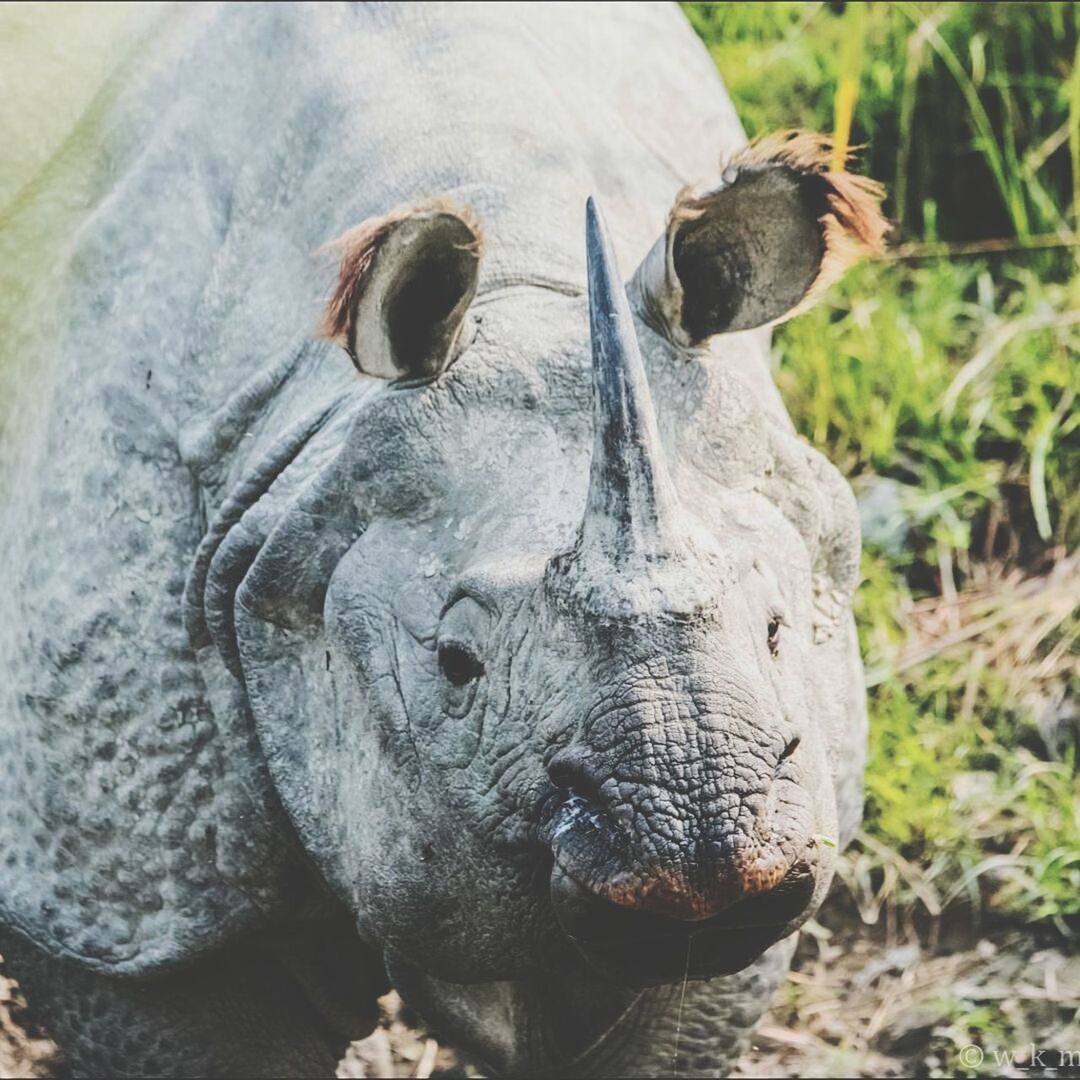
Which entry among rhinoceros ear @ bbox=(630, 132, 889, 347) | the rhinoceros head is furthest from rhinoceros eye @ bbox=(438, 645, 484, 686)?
rhinoceros ear @ bbox=(630, 132, 889, 347)

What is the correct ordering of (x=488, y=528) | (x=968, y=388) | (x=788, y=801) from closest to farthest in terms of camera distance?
(x=788, y=801), (x=488, y=528), (x=968, y=388)

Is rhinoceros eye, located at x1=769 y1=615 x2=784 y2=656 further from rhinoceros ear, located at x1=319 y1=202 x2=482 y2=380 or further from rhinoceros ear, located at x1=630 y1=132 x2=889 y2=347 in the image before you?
rhinoceros ear, located at x1=319 y1=202 x2=482 y2=380

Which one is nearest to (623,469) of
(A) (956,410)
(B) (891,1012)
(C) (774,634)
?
(C) (774,634)

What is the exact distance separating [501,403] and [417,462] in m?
0.13

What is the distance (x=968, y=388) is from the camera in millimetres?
4973

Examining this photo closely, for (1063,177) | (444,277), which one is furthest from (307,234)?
(1063,177)

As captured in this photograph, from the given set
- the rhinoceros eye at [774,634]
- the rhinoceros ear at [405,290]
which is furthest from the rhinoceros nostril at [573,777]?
the rhinoceros ear at [405,290]

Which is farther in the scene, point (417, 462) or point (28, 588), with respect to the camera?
point (28, 588)

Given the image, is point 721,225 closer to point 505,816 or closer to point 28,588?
point 505,816

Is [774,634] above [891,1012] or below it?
above

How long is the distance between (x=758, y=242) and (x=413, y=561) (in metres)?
0.61

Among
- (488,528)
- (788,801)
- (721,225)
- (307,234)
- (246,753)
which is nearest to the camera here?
(788,801)

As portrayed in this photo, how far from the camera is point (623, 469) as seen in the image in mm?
2324

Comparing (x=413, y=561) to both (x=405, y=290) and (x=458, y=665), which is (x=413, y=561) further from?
(x=405, y=290)
